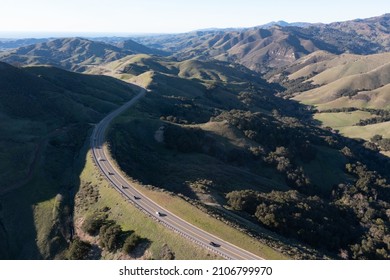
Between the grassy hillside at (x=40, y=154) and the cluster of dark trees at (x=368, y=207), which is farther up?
the grassy hillside at (x=40, y=154)

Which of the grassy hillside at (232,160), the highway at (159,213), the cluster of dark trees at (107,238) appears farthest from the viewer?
the grassy hillside at (232,160)

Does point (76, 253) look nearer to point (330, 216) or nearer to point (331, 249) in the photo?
point (331, 249)

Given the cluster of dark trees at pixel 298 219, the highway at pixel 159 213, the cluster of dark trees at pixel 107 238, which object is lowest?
the cluster of dark trees at pixel 298 219

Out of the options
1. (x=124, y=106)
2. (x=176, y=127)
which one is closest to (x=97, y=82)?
(x=124, y=106)

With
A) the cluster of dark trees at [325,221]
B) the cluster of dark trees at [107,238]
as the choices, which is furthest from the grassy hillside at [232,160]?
the cluster of dark trees at [107,238]

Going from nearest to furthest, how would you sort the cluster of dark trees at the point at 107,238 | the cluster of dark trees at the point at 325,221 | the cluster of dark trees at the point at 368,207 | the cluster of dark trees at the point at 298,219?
the cluster of dark trees at the point at 107,238 < the cluster of dark trees at the point at 298,219 < the cluster of dark trees at the point at 325,221 < the cluster of dark trees at the point at 368,207

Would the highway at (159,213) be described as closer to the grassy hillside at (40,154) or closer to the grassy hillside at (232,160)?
the grassy hillside at (232,160)

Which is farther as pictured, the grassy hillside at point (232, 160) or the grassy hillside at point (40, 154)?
the grassy hillside at point (232, 160)

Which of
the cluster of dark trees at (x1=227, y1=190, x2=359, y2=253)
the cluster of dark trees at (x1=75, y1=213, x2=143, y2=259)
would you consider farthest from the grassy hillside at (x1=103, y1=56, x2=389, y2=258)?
the cluster of dark trees at (x1=75, y1=213, x2=143, y2=259)
